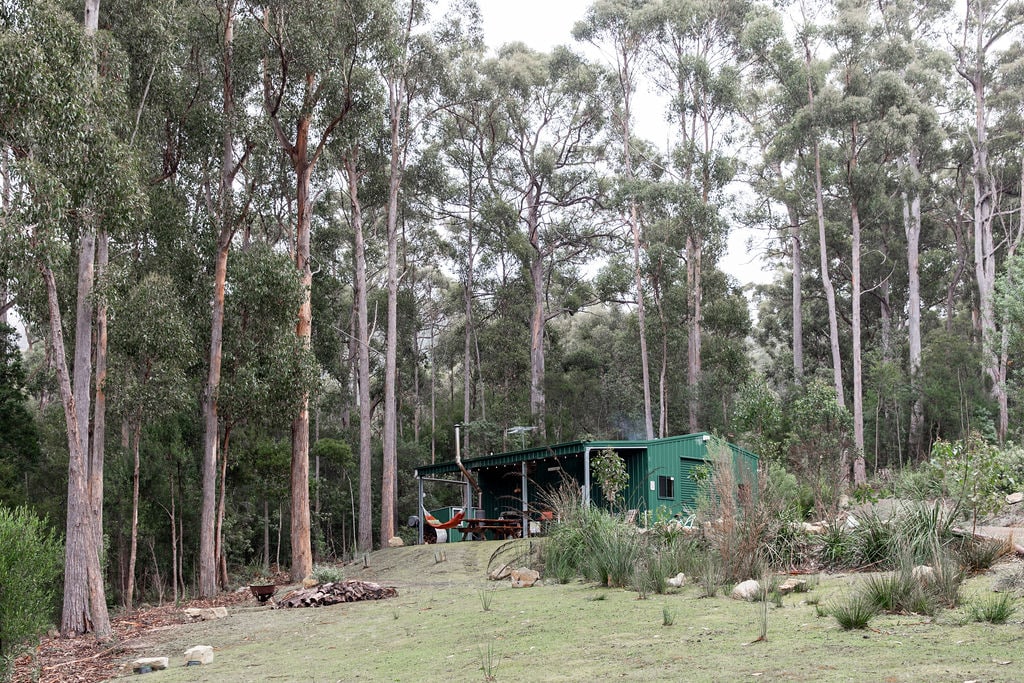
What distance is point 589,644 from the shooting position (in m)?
5.63

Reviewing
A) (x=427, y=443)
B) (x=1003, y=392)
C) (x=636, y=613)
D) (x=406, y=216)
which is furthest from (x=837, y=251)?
(x=636, y=613)

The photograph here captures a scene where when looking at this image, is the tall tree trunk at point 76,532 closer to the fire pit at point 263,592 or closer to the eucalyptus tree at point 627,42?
the fire pit at point 263,592

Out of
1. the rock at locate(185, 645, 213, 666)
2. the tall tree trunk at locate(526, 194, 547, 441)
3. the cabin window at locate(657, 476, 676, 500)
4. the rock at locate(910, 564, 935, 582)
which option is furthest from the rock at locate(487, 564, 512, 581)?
the tall tree trunk at locate(526, 194, 547, 441)

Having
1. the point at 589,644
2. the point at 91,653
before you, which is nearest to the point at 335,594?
the point at 91,653

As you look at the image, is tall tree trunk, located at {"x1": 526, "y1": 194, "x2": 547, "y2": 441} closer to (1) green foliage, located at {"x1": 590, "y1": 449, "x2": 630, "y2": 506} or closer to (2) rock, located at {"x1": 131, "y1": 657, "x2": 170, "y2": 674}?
(1) green foliage, located at {"x1": 590, "y1": 449, "x2": 630, "y2": 506}

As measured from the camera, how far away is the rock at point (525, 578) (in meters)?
9.99

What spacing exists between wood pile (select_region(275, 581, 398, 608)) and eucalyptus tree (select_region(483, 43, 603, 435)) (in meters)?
19.1

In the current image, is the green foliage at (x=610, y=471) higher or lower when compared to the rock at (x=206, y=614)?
higher

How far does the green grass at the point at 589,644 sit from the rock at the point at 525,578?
0.30 m

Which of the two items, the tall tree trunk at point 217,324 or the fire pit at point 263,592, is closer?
the fire pit at point 263,592

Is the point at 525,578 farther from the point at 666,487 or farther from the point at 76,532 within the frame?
the point at 666,487

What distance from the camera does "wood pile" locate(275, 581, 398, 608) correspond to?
11.8 meters

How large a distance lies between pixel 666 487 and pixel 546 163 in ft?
53.3

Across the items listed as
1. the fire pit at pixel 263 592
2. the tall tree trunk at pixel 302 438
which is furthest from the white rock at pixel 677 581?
the tall tree trunk at pixel 302 438
